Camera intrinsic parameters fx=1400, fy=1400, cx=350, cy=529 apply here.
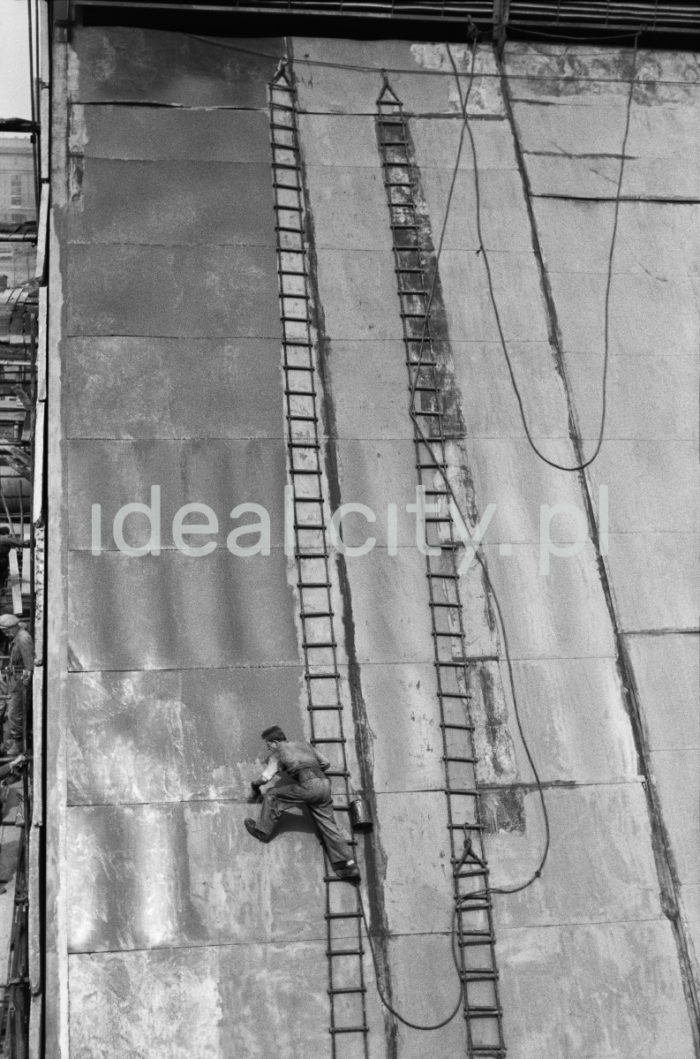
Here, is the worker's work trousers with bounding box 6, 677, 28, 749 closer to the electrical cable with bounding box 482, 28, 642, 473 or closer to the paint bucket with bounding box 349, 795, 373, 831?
the paint bucket with bounding box 349, 795, 373, 831

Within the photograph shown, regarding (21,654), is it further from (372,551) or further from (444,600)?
(444,600)

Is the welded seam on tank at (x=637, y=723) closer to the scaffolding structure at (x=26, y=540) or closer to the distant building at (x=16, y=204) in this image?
the scaffolding structure at (x=26, y=540)

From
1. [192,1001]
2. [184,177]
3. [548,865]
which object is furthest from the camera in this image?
[184,177]

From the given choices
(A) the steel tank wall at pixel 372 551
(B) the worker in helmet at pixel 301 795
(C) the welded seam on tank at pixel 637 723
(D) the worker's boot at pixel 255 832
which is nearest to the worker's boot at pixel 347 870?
(B) the worker in helmet at pixel 301 795

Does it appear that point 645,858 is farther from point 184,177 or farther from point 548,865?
point 184,177

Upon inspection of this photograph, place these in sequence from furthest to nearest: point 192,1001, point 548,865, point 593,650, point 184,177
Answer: point 184,177
point 593,650
point 548,865
point 192,1001

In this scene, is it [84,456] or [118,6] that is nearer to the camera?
[84,456]

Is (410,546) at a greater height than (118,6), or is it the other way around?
(118,6)

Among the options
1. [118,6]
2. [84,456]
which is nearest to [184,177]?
[118,6]
